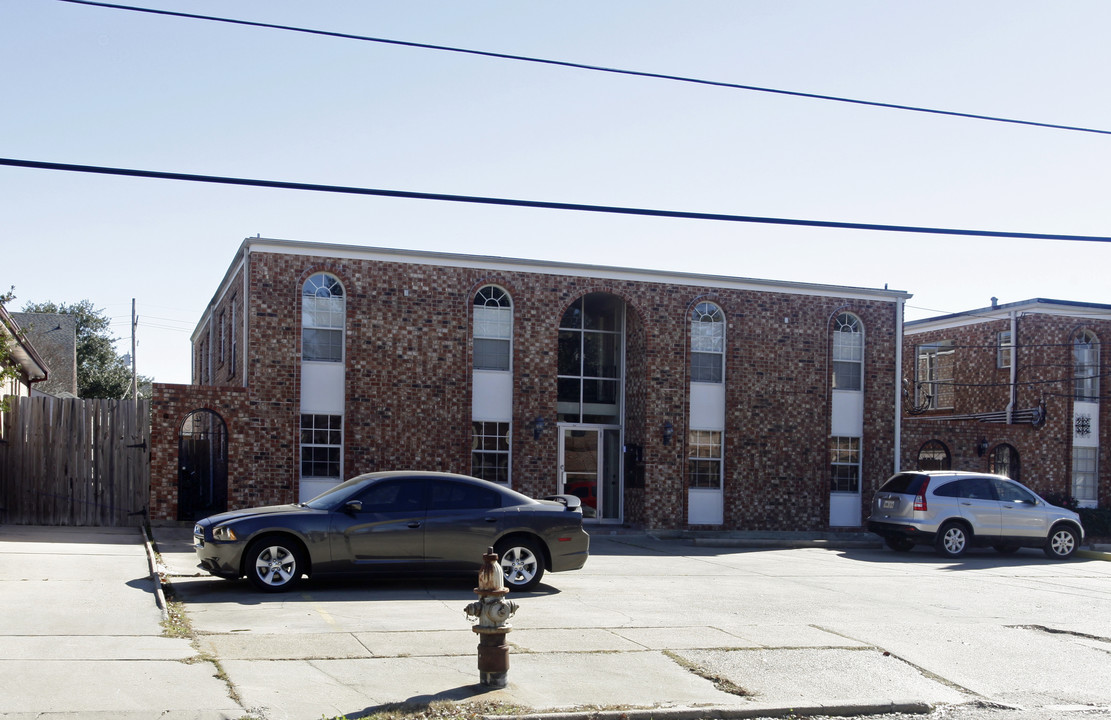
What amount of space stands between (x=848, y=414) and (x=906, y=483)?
16.3 ft

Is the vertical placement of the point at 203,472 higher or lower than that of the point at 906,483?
lower

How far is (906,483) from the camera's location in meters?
20.1

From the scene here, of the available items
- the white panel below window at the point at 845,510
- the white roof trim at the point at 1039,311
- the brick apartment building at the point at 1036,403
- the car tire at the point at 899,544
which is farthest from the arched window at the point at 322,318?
the white roof trim at the point at 1039,311

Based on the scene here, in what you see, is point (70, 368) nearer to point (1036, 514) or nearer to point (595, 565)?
point (595, 565)

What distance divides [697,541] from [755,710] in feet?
45.9

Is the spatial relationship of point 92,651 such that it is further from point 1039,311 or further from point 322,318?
point 1039,311

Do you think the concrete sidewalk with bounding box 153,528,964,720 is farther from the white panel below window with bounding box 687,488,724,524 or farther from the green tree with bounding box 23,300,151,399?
the green tree with bounding box 23,300,151,399

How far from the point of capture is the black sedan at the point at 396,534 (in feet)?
38.3

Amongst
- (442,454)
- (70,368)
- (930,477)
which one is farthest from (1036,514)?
(70,368)

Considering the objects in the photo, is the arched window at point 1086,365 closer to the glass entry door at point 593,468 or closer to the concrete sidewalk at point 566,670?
the glass entry door at point 593,468

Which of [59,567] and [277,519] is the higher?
[277,519]

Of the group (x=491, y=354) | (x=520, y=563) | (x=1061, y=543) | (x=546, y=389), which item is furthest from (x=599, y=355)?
(x=520, y=563)

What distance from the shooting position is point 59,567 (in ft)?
42.4

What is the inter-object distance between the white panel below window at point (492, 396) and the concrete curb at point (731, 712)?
48.5 ft
